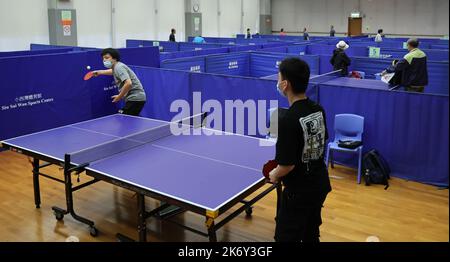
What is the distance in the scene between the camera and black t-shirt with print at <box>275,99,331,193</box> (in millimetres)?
2654

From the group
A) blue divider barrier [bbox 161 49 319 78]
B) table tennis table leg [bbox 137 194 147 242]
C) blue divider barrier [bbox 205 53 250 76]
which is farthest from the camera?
blue divider barrier [bbox 205 53 250 76]

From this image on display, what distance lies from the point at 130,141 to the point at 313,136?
228 cm

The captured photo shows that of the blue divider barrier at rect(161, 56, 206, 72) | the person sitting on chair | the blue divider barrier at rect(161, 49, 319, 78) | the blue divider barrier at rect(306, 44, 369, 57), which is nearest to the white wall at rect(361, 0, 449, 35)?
the blue divider barrier at rect(306, 44, 369, 57)

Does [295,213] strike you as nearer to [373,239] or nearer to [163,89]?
[373,239]

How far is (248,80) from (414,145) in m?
2.64

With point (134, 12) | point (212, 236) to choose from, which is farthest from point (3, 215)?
point (134, 12)

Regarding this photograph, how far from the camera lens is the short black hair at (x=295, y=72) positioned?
2645 mm

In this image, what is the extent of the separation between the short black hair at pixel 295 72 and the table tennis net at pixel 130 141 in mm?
2129

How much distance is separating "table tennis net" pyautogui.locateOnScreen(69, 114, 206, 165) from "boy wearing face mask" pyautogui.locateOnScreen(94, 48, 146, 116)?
1146 millimetres

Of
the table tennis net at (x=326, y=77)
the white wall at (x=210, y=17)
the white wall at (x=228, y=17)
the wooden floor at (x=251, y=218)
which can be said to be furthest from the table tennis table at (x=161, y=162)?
the white wall at (x=228, y=17)

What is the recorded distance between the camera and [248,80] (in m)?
6.95

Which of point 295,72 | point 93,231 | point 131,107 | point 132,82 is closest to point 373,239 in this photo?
point 295,72

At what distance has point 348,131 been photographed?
6113 mm

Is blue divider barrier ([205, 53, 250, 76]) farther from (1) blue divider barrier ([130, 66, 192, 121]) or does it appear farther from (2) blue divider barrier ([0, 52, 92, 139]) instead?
(2) blue divider barrier ([0, 52, 92, 139])
